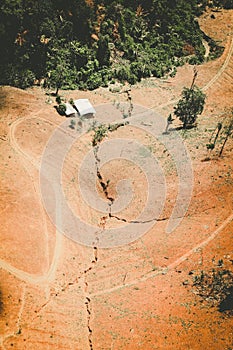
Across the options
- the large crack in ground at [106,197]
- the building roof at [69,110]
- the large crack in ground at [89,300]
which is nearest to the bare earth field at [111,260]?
the large crack in ground at [89,300]

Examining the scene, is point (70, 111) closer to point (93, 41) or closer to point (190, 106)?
point (190, 106)

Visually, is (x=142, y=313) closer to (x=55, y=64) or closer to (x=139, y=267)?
(x=139, y=267)

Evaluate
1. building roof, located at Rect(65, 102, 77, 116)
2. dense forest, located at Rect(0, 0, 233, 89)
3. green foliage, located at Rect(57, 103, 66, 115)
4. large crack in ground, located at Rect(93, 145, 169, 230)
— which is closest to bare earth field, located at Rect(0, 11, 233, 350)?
Result: large crack in ground, located at Rect(93, 145, 169, 230)

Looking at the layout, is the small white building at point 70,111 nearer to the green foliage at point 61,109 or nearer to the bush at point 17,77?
the green foliage at point 61,109

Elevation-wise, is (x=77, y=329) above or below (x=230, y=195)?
below

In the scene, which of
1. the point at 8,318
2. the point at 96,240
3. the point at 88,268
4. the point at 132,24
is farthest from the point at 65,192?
the point at 132,24
